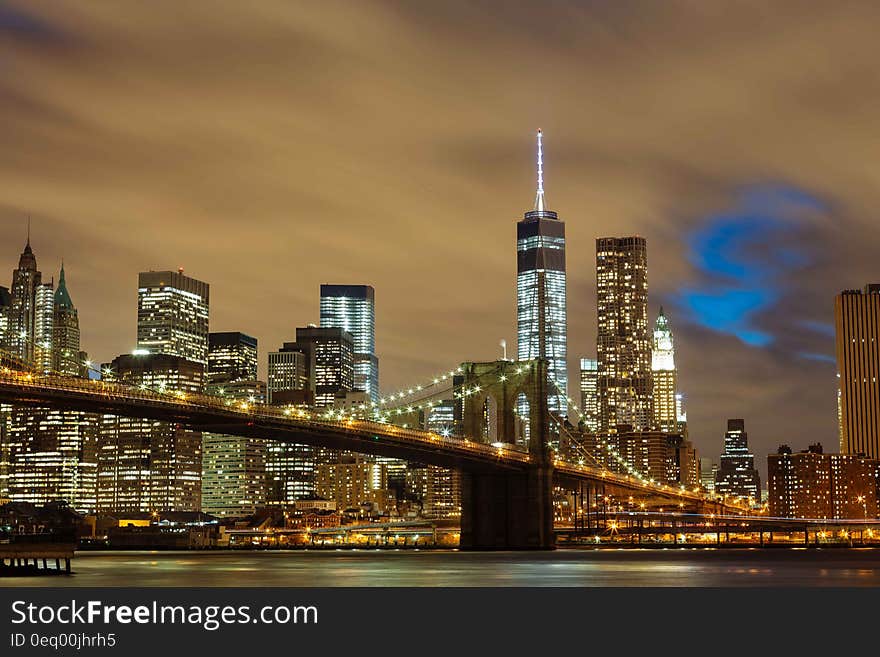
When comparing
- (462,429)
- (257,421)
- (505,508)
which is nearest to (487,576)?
(257,421)

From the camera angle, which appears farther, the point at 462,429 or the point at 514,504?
the point at 462,429

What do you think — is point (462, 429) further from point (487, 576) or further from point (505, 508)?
point (487, 576)

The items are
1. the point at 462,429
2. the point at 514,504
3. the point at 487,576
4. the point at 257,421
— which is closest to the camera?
the point at 487,576

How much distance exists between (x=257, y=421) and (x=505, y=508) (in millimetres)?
22189

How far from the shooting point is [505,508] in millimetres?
101938

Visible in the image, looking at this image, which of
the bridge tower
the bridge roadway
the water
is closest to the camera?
the water

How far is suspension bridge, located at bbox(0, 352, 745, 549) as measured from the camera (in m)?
80.2

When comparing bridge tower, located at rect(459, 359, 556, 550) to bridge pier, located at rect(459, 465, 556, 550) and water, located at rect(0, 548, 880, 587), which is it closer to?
bridge pier, located at rect(459, 465, 556, 550)

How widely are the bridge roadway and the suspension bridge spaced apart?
66 mm

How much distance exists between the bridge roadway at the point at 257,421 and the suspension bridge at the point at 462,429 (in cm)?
7

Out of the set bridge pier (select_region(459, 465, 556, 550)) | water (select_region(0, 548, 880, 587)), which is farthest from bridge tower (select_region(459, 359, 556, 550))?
water (select_region(0, 548, 880, 587))
